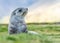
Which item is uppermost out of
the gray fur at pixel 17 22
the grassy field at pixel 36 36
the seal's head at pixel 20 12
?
the seal's head at pixel 20 12

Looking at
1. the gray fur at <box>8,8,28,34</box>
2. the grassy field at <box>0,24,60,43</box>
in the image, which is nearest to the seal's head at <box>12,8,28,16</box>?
the gray fur at <box>8,8,28,34</box>

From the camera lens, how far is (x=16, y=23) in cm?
233

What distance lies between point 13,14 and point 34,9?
294 mm

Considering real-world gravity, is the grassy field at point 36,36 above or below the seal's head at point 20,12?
below

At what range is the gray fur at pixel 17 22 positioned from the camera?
2307mm

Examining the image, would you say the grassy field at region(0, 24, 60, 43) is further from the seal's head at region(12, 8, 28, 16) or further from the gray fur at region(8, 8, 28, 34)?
the seal's head at region(12, 8, 28, 16)

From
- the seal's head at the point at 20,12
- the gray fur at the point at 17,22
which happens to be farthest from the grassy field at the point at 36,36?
the seal's head at the point at 20,12

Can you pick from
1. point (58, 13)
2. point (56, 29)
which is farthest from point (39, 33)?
point (58, 13)

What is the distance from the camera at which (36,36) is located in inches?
88.5

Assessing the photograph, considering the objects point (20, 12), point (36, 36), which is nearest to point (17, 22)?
point (20, 12)

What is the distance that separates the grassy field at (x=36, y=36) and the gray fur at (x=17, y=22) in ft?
0.20

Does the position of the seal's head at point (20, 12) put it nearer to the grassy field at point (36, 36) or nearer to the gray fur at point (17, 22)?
the gray fur at point (17, 22)

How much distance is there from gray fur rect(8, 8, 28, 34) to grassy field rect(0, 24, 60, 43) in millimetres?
60

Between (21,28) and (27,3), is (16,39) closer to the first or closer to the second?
(21,28)
